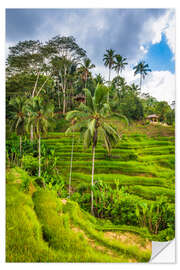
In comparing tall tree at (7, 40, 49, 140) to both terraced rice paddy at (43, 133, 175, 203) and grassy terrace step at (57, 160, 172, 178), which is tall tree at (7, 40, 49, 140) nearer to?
terraced rice paddy at (43, 133, 175, 203)

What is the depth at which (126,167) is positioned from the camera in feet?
14.6

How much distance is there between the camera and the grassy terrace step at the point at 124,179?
13.0 ft

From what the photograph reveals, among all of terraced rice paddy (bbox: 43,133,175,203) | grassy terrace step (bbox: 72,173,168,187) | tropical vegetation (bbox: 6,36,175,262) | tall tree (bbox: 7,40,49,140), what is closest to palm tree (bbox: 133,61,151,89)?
tropical vegetation (bbox: 6,36,175,262)

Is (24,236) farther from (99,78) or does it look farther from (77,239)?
(99,78)

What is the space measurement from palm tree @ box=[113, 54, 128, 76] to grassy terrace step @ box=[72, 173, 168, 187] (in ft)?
9.49

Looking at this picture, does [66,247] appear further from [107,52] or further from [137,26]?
[137,26]

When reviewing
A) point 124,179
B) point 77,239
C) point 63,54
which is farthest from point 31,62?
point 77,239

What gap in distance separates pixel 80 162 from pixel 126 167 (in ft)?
4.99

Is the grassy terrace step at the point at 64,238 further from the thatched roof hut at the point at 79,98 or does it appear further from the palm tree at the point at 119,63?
the palm tree at the point at 119,63

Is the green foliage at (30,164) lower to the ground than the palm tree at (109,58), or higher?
lower

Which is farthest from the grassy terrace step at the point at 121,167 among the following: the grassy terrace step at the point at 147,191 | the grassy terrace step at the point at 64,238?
the grassy terrace step at the point at 64,238

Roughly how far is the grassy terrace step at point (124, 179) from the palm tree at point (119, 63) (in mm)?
2893

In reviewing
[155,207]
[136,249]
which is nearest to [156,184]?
[155,207]

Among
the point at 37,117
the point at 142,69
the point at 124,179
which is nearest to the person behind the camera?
the point at 142,69
